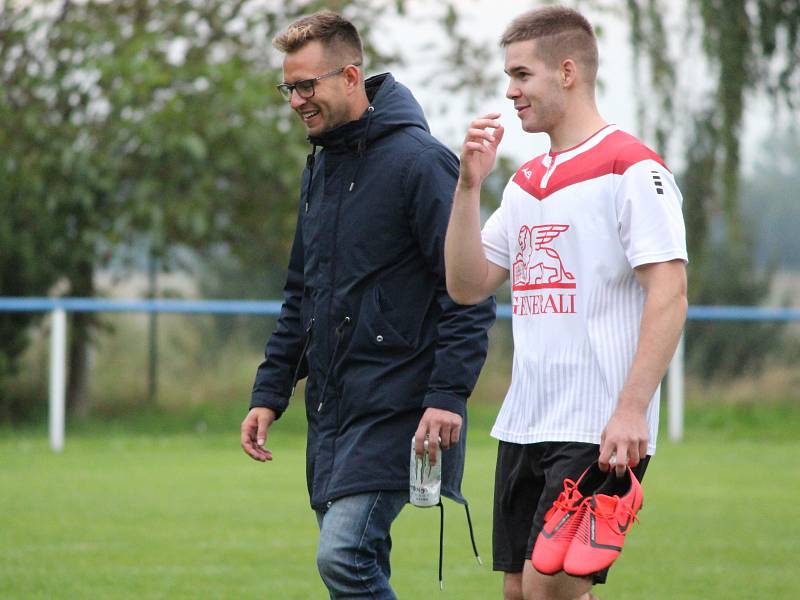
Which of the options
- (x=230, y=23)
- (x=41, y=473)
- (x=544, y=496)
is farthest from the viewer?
(x=230, y=23)

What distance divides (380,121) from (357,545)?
4.08ft

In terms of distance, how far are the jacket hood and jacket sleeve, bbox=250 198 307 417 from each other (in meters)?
0.35

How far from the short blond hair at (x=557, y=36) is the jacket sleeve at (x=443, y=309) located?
0.53 meters

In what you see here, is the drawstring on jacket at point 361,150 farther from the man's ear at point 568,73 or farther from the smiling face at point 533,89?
the man's ear at point 568,73

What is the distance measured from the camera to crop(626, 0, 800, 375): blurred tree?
882 centimetres

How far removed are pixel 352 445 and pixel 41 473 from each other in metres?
7.41

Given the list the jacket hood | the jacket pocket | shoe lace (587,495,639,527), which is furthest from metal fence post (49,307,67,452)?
shoe lace (587,495,639,527)

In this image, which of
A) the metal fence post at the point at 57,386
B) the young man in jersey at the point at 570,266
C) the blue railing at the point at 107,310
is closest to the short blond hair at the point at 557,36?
the young man in jersey at the point at 570,266

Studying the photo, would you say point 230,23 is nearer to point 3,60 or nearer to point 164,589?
point 3,60

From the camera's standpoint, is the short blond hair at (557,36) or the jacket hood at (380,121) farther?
the jacket hood at (380,121)

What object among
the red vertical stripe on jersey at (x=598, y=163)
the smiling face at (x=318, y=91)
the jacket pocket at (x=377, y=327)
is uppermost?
the smiling face at (x=318, y=91)

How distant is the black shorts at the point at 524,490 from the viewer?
363 centimetres

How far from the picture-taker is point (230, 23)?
54.4ft

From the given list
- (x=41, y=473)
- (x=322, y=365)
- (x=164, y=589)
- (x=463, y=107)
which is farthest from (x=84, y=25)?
(x=322, y=365)
